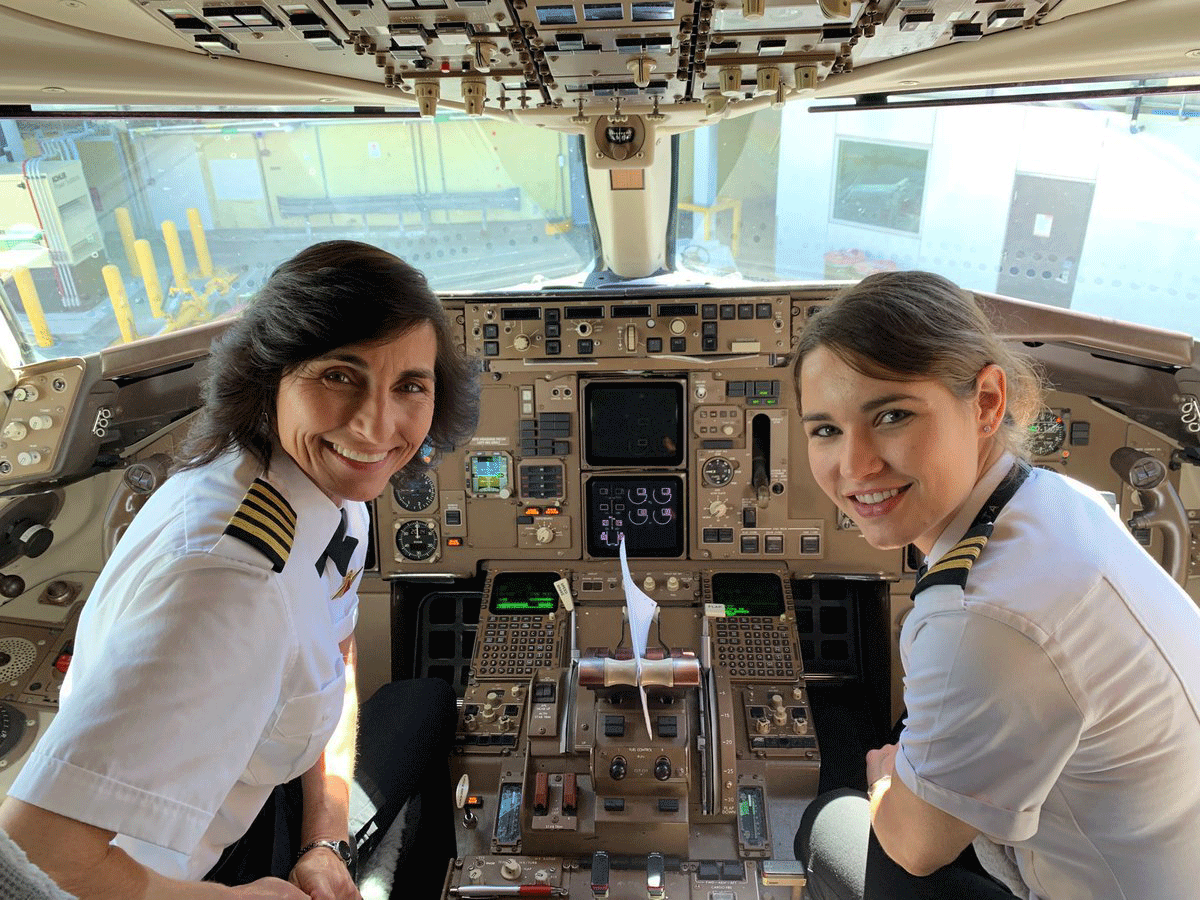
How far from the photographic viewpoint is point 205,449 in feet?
4.24

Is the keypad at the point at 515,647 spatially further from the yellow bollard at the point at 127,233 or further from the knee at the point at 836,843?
the yellow bollard at the point at 127,233

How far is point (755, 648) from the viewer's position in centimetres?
288

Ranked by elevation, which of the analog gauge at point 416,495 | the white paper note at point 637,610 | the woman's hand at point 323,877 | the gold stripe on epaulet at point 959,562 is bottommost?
the analog gauge at point 416,495

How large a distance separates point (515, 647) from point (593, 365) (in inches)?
40.6

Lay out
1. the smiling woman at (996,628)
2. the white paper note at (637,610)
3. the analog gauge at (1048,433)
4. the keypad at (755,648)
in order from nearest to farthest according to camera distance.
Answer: the smiling woman at (996,628), the white paper note at (637,610), the keypad at (755,648), the analog gauge at (1048,433)

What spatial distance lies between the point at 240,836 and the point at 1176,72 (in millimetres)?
2425

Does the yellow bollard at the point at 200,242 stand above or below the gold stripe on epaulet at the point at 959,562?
above

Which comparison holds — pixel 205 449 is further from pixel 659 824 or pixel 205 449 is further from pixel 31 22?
pixel 659 824

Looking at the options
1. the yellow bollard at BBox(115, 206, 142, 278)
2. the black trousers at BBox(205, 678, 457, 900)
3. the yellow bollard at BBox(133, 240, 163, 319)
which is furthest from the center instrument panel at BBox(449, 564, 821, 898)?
the yellow bollard at BBox(115, 206, 142, 278)

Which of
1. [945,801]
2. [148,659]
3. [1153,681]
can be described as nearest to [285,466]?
[148,659]

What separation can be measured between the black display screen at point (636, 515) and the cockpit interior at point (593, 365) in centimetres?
1

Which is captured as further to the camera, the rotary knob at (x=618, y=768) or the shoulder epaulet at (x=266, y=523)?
the rotary knob at (x=618, y=768)

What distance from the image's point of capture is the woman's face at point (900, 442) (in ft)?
3.86

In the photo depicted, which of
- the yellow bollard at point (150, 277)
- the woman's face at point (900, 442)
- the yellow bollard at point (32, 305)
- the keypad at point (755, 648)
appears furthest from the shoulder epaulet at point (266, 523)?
the yellow bollard at point (150, 277)
